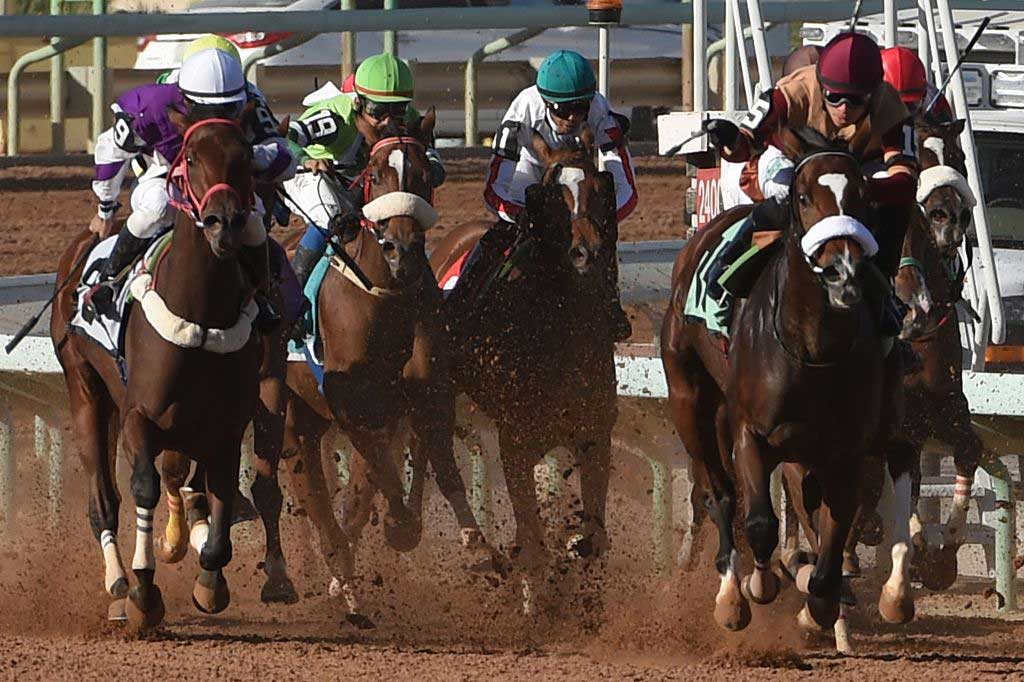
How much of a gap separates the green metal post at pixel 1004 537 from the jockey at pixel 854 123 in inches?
74.8

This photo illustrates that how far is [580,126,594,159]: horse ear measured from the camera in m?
9.24

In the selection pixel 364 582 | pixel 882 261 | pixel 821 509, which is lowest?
pixel 364 582

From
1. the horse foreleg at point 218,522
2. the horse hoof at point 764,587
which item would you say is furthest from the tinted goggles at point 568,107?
the horse hoof at point 764,587

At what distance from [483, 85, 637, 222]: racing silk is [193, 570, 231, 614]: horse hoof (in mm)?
2141

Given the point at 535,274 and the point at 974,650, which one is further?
the point at 535,274

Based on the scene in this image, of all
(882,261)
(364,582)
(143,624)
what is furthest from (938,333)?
(143,624)

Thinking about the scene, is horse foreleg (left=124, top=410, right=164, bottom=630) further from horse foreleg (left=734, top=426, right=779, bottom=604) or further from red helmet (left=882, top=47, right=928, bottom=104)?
red helmet (left=882, top=47, right=928, bottom=104)

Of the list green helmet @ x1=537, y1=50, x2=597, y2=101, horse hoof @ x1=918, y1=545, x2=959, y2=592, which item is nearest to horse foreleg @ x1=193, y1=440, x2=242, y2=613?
green helmet @ x1=537, y1=50, x2=597, y2=101

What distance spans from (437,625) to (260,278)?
1.60 meters

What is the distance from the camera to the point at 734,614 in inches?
312

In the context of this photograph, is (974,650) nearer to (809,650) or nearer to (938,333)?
(809,650)

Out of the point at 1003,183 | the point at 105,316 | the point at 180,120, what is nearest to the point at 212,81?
the point at 180,120

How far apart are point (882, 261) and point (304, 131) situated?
9.71ft

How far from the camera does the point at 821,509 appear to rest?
7754 mm
